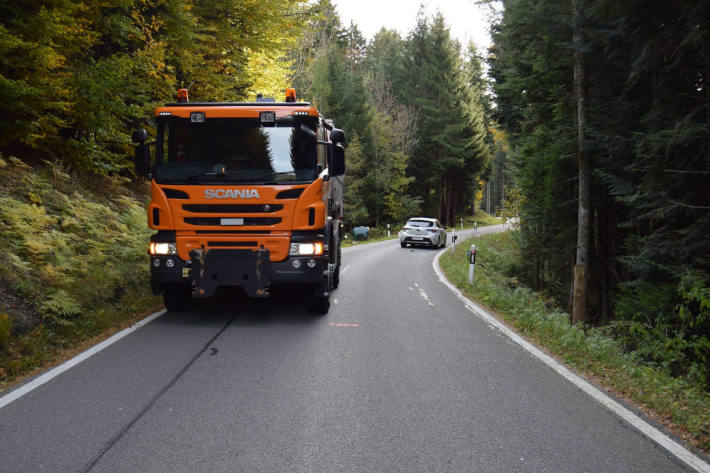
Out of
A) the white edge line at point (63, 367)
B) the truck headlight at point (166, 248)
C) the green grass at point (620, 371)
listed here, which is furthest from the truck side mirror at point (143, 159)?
the green grass at point (620, 371)

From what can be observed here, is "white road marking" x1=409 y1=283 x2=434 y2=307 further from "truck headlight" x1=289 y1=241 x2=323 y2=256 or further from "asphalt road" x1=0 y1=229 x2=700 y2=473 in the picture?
"truck headlight" x1=289 y1=241 x2=323 y2=256

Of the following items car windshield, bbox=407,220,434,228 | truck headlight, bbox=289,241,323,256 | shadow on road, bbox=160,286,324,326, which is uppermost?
car windshield, bbox=407,220,434,228

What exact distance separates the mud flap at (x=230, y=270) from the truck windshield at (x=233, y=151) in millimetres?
1135

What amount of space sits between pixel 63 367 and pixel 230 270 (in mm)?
2523

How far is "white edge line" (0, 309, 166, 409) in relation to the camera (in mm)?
4477

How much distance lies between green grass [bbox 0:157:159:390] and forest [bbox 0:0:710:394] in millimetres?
96

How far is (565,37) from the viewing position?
12.4 meters

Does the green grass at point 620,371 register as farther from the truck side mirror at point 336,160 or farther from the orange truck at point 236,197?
the truck side mirror at point 336,160

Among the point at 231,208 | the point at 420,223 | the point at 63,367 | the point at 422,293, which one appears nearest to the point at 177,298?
the point at 231,208

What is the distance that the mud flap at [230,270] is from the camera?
7.27 m

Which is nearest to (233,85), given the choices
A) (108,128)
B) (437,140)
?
(108,128)

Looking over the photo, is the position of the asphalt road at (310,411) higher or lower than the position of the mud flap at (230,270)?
lower

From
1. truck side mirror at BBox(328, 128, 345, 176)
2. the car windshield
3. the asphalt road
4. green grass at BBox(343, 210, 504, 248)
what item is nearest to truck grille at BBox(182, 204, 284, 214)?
truck side mirror at BBox(328, 128, 345, 176)

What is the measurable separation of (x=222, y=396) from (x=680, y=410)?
425cm
